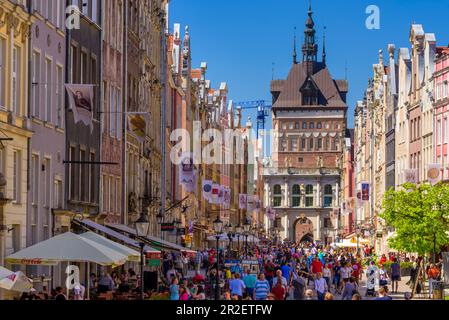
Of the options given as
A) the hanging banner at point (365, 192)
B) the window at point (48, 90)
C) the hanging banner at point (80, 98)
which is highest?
the window at point (48, 90)

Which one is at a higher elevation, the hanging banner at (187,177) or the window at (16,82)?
the window at (16,82)

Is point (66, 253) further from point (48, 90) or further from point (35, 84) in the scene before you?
point (48, 90)

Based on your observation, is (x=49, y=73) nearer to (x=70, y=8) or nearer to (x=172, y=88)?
(x=70, y=8)

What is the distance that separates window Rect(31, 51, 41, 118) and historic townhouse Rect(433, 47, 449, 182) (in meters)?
42.5

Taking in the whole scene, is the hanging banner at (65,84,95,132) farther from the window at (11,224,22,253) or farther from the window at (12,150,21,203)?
the window at (11,224,22,253)

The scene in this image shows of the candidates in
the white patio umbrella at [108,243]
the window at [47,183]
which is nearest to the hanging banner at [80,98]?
the white patio umbrella at [108,243]

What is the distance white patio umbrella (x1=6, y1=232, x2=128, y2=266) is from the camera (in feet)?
81.1

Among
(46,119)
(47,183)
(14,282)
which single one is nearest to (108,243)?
(47,183)

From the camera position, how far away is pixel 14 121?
29234 mm

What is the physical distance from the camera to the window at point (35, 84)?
31.4m

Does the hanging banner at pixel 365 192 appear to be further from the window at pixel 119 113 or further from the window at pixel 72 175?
the window at pixel 72 175

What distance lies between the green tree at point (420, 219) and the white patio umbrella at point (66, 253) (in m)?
27.8

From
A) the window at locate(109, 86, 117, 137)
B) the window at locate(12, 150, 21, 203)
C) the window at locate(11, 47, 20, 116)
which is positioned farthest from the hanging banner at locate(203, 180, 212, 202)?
the window at locate(11, 47, 20, 116)

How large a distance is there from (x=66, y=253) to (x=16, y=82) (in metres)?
6.18
